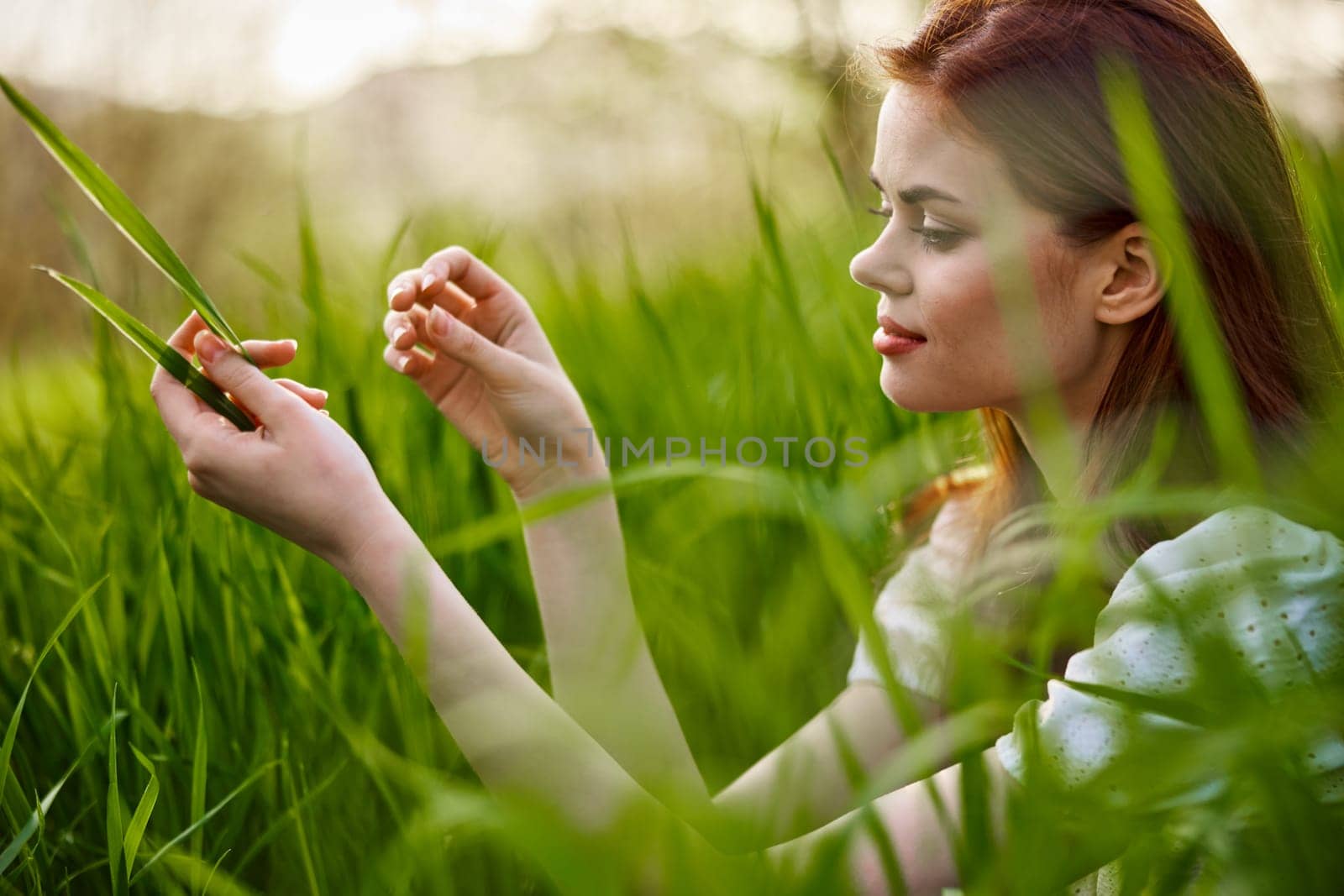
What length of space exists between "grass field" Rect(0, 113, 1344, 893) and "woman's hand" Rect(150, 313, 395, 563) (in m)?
0.08

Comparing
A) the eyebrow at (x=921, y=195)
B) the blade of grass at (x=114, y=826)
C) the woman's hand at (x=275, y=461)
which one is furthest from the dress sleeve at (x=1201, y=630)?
the blade of grass at (x=114, y=826)

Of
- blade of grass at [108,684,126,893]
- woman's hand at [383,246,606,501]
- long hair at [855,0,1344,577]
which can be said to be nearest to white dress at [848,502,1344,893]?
long hair at [855,0,1344,577]

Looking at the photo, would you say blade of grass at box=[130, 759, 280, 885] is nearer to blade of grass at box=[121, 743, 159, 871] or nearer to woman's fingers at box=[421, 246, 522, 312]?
blade of grass at box=[121, 743, 159, 871]

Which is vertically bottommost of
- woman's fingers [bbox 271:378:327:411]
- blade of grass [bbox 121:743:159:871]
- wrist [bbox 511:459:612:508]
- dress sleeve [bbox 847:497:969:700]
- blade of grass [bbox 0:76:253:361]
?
dress sleeve [bbox 847:497:969:700]

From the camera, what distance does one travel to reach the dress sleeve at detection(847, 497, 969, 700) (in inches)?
44.0

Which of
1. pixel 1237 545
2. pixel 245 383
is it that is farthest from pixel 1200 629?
pixel 245 383

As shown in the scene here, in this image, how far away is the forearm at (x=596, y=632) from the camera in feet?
3.39

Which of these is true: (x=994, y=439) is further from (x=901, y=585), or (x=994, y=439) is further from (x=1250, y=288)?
(x=1250, y=288)

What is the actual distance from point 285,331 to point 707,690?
4.36ft

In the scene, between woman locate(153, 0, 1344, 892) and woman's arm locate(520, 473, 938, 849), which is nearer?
woman locate(153, 0, 1344, 892)

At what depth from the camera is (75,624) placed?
111 centimetres

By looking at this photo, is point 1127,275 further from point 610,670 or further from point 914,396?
point 610,670

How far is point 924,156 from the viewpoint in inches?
38.3

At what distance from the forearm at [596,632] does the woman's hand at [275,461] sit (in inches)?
10.2
